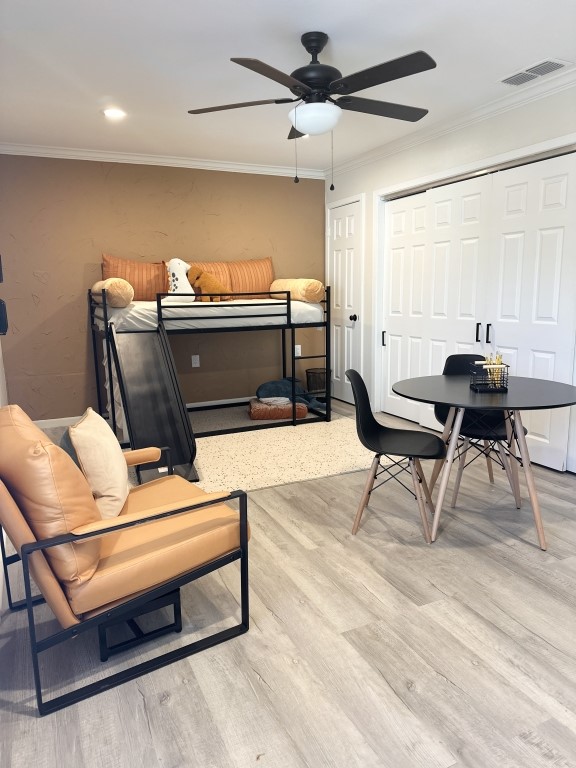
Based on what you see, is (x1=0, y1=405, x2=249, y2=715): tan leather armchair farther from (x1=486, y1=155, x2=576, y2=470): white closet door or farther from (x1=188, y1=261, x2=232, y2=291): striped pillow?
(x1=188, y1=261, x2=232, y2=291): striped pillow

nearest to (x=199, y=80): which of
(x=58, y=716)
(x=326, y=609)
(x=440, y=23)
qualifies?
(x=440, y=23)

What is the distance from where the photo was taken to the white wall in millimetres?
3402

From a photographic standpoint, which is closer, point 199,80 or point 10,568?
point 10,568

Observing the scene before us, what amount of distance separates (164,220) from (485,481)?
3876 millimetres

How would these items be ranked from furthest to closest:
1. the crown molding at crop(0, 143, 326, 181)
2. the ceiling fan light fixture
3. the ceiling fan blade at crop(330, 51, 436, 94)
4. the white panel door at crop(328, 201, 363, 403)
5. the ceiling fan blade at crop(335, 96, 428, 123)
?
the white panel door at crop(328, 201, 363, 403)
the crown molding at crop(0, 143, 326, 181)
the ceiling fan blade at crop(335, 96, 428, 123)
the ceiling fan light fixture
the ceiling fan blade at crop(330, 51, 436, 94)

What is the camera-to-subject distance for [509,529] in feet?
9.13

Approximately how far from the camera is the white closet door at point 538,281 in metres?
3.41

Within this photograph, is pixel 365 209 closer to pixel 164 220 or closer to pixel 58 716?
pixel 164 220

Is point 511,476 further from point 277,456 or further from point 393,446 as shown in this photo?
point 277,456

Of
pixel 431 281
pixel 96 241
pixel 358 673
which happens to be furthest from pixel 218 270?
pixel 358 673

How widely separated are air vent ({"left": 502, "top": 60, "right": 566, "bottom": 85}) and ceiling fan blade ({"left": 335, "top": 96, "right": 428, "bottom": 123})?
90 cm

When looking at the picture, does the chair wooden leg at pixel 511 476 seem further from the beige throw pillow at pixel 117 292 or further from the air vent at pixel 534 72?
the beige throw pillow at pixel 117 292

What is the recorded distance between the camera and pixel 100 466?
1943mm

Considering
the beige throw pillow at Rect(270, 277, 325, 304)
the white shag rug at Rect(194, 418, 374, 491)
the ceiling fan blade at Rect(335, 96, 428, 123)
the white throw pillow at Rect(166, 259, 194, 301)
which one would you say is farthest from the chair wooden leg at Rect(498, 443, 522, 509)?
the white throw pillow at Rect(166, 259, 194, 301)
